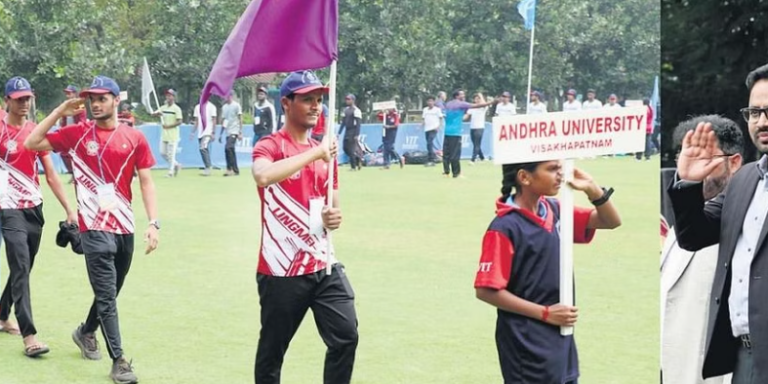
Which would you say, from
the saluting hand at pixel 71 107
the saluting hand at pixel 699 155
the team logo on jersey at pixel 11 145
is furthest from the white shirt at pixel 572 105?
the team logo on jersey at pixel 11 145

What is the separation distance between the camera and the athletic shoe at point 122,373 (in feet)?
19.9

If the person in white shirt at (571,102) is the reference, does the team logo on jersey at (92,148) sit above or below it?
below

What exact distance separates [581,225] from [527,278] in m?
0.41

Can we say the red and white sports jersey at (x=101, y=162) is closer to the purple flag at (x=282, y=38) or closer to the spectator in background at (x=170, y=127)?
the purple flag at (x=282, y=38)

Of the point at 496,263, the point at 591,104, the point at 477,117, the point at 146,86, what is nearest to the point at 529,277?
the point at 496,263

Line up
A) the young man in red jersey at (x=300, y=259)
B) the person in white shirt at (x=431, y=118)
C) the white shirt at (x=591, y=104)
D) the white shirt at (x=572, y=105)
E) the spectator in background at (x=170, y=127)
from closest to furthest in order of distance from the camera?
1. the young man in red jersey at (x=300, y=259)
2. the white shirt at (x=591, y=104)
3. the white shirt at (x=572, y=105)
4. the person in white shirt at (x=431, y=118)
5. the spectator in background at (x=170, y=127)

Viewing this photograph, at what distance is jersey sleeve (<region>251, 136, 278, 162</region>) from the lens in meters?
4.81

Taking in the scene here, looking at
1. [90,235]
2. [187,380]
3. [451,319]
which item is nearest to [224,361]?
[187,380]

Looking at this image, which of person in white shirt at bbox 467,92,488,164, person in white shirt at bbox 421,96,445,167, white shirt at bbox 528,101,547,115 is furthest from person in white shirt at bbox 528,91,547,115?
person in white shirt at bbox 421,96,445,167

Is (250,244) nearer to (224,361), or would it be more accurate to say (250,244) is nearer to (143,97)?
(143,97)

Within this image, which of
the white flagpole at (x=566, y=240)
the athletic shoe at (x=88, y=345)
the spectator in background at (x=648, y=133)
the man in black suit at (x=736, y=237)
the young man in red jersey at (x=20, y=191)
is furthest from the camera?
the young man in red jersey at (x=20, y=191)

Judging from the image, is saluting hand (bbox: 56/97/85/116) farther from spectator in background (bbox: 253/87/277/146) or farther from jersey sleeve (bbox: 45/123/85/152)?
spectator in background (bbox: 253/87/277/146)

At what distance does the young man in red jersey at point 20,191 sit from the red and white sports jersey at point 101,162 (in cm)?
61

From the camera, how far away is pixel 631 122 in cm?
416
